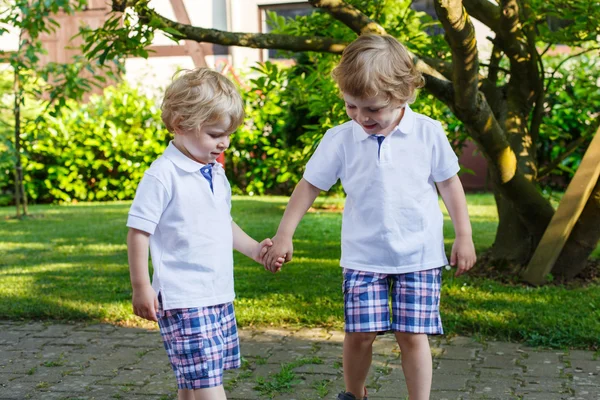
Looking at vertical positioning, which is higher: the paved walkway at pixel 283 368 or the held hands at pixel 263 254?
the held hands at pixel 263 254

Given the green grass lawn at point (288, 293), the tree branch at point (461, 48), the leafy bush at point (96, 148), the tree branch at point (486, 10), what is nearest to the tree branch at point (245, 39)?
the tree branch at point (461, 48)

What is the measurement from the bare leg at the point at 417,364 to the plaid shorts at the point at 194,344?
0.73 meters

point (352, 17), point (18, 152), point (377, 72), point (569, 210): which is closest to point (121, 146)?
point (18, 152)

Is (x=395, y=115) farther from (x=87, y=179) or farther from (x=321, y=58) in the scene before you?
(x=87, y=179)

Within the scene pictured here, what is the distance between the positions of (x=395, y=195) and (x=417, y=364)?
2.08 feet

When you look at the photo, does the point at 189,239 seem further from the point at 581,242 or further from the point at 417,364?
the point at 581,242

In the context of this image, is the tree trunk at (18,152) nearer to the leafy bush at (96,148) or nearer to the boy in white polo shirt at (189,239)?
the leafy bush at (96,148)

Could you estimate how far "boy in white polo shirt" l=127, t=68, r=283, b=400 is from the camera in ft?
8.59

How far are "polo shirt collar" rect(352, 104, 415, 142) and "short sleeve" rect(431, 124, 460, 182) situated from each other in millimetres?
109

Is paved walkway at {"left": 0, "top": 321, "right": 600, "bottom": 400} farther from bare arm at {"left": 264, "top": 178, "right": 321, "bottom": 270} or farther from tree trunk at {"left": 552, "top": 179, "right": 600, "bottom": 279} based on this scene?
tree trunk at {"left": 552, "top": 179, "right": 600, "bottom": 279}

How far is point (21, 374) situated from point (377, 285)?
1914mm

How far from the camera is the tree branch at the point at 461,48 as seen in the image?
4.00 metres

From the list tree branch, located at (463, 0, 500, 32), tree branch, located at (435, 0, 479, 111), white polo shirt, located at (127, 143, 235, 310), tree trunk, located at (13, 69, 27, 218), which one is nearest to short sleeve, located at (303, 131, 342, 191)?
white polo shirt, located at (127, 143, 235, 310)

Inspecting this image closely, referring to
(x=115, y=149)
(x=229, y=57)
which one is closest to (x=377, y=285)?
(x=115, y=149)
